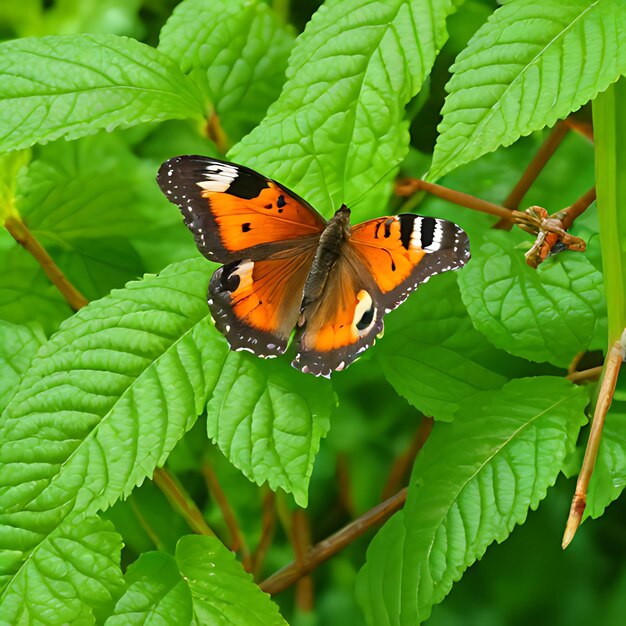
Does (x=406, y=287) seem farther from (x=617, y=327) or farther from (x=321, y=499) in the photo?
(x=321, y=499)

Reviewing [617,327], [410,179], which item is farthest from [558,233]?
[410,179]

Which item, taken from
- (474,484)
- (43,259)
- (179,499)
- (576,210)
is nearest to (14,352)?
(43,259)

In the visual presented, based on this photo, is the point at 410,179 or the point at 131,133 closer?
the point at 410,179

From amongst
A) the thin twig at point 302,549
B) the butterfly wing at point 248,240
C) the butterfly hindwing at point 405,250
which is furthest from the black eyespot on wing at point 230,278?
the thin twig at point 302,549

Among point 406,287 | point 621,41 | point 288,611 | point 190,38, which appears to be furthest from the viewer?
point 288,611

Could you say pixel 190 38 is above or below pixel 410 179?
above

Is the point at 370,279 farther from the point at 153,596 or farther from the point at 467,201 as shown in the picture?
the point at 153,596

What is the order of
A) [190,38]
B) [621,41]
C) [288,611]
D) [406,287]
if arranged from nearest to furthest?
[621,41] < [406,287] < [190,38] < [288,611]

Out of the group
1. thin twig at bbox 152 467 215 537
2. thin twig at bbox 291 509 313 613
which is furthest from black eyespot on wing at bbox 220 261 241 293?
thin twig at bbox 291 509 313 613
